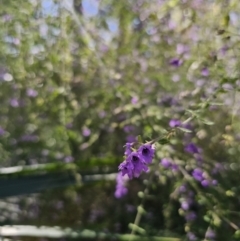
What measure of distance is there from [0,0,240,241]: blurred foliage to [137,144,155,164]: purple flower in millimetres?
727

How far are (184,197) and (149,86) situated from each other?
51cm

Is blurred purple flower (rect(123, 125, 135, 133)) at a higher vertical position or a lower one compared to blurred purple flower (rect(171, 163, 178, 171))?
higher

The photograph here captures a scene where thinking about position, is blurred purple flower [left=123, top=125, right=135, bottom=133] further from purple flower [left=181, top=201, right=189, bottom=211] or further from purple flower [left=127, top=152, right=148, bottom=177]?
purple flower [left=127, top=152, right=148, bottom=177]

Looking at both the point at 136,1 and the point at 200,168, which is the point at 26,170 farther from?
the point at 136,1

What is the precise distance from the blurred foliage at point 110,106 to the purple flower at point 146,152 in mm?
727

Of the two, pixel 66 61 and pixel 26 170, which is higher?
pixel 66 61

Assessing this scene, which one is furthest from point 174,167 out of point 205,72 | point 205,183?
point 205,72

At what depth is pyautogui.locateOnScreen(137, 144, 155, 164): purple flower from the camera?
101 cm

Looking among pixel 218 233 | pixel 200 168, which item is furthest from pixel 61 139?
pixel 218 233

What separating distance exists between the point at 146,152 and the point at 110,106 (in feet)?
3.80

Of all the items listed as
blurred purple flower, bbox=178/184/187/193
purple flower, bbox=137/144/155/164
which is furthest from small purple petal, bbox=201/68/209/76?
purple flower, bbox=137/144/155/164

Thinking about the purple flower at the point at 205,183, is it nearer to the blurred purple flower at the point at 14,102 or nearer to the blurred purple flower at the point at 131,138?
the blurred purple flower at the point at 131,138

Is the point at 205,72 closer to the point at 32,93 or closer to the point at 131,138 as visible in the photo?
the point at 131,138

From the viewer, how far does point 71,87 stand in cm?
229
